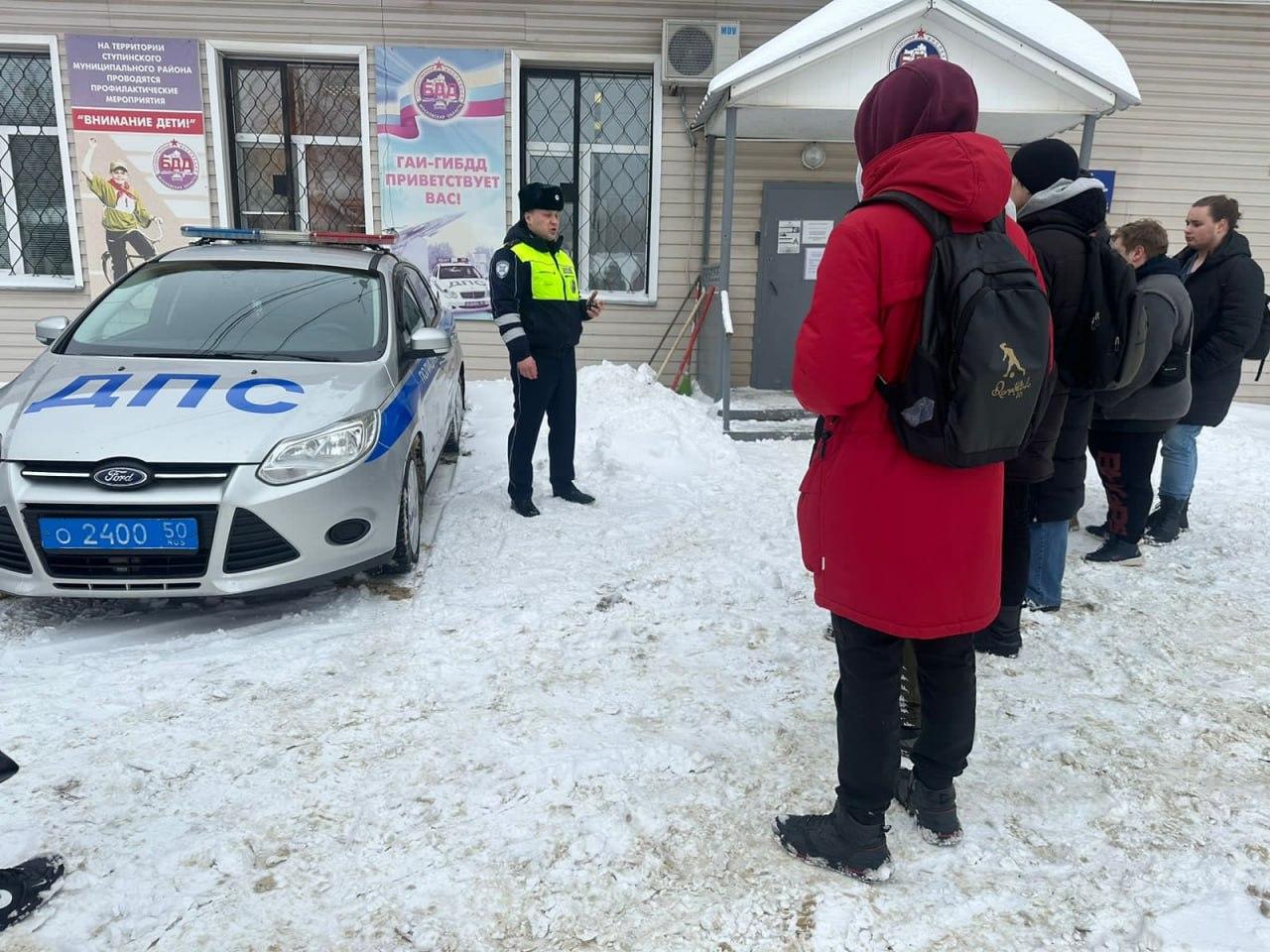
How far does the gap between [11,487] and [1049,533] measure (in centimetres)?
419

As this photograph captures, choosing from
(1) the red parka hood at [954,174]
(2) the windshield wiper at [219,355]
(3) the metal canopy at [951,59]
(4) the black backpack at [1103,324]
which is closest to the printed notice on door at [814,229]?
(3) the metal canopy at [951,59]

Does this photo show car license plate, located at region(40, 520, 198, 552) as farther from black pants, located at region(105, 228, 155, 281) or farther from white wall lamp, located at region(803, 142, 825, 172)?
white wall lamp, located at region(803, 142, 825, 172)

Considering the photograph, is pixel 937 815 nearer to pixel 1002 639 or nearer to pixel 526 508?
pixel 1002 639

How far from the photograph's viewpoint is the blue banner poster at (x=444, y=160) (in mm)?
8430

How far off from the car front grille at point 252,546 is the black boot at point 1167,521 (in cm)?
458

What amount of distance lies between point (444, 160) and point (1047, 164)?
671 cm

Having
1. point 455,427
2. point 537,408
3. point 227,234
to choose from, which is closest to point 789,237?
point 455,427

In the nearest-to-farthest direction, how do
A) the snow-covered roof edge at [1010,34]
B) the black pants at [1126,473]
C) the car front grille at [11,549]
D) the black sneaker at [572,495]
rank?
the car front grille at [11,549] < the black pants at [1126,473] < the black sneaker at [572,495] < the snow-covered roof edge at [1010,34]

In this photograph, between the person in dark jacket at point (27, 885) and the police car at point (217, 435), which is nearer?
the person in dark jacket at point (27, 885)

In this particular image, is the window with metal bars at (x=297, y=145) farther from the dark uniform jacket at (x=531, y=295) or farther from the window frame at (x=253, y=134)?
the dark uniform jacket at (x=531, y=295)

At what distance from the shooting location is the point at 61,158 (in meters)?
8.48

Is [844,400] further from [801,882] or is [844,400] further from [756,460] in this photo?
[756,460]

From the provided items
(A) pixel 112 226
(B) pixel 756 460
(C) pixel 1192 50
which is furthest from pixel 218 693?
(C) pixel 1192 50

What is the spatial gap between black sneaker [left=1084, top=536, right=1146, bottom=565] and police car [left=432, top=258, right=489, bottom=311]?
6219mm
